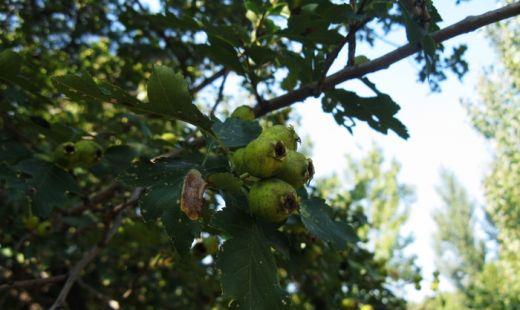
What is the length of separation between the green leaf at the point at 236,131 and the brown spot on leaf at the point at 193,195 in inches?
6.8

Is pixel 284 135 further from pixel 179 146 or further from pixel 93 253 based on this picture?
pixel 93 253

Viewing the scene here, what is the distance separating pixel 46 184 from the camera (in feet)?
6.05

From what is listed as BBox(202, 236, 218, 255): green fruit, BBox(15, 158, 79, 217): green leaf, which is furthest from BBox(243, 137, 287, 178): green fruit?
BBox(15, 158, 79, 217): green leaf

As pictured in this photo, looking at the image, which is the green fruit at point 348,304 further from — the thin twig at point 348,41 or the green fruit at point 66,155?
the green fruit at point 66,155

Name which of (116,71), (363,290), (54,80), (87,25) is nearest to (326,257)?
(363,290)

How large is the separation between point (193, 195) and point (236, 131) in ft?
1.07

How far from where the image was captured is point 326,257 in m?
2.70

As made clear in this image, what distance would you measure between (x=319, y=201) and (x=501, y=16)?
34.1 inches

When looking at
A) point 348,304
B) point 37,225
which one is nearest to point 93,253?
point 37,225

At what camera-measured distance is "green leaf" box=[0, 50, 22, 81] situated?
1.92 metres

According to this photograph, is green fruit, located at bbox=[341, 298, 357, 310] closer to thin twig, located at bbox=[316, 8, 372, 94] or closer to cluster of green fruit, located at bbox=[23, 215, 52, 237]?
thin twig, located at bbox=[316, 8, 372, 94]

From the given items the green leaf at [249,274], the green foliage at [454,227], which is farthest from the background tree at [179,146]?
the green foliage at [454,227]

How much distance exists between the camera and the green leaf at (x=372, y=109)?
1.89 meters

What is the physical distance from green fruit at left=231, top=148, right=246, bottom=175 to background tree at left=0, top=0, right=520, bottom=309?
0.03 m
